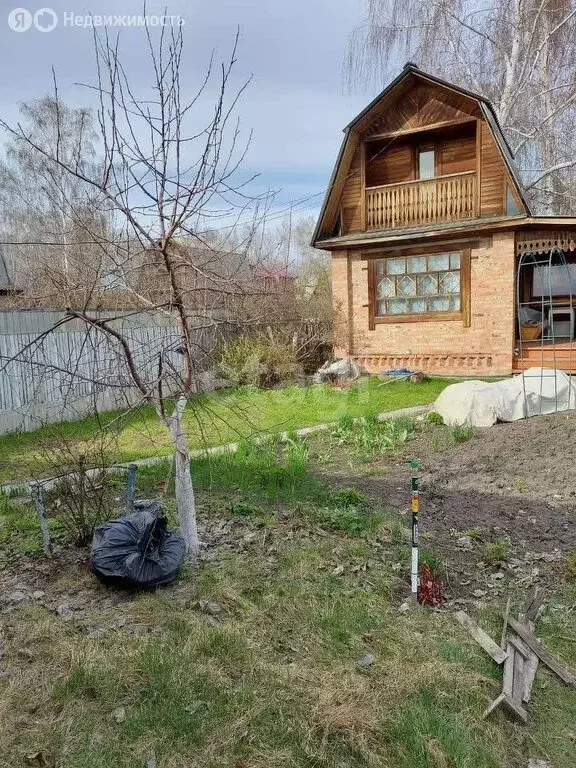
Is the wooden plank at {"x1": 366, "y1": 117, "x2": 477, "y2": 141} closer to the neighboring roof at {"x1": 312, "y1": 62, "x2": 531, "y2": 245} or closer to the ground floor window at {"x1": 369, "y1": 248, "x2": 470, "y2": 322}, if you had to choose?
the neighboring roof at {"x1": 312, "y1": 62, "x2": 531, "y2": 245}

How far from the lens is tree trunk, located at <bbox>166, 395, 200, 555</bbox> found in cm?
380

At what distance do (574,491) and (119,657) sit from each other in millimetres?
4772

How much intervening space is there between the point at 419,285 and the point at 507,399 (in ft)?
18.6

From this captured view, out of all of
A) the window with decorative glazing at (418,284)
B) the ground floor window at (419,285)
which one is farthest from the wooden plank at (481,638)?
the window with decorative glazing at (418,284)

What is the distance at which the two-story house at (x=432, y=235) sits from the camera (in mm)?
12406

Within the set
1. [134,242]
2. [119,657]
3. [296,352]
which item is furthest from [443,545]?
[296,352]

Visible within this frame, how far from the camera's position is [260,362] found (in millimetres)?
13594

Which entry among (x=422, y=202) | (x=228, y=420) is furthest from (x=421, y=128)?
(x=228, y=420)

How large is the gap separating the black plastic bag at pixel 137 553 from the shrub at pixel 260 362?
9.58 m

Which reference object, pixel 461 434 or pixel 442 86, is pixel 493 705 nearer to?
pixel 461 434

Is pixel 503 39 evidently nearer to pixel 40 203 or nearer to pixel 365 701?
pixel 365 701

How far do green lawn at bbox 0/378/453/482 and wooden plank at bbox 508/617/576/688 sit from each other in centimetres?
365

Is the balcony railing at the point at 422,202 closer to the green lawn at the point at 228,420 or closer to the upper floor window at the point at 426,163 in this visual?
the upper floor window at the point at 426,163

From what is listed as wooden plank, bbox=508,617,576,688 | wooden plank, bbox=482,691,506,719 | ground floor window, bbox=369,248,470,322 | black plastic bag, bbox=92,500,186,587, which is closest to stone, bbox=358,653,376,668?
wooden plank, bbox=482,691,506,719
